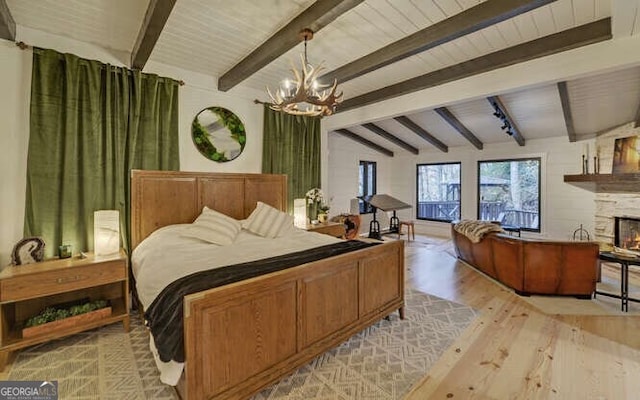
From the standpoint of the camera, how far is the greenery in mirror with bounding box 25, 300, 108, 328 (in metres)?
2.43

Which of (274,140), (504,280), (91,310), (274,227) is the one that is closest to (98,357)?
(91,310)

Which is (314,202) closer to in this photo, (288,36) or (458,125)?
(288,36)

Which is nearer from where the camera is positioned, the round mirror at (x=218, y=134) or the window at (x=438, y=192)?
the round mirror at (x=218, y=134)

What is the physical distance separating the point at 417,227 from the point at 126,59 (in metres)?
7.77

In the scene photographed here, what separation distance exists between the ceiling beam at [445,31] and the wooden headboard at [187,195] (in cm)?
206

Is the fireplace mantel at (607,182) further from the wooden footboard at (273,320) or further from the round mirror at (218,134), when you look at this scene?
the round mirror at (218,134)

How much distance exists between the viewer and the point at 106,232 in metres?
2.83

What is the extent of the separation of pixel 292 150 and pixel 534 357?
3993 mm

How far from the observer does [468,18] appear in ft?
7.81

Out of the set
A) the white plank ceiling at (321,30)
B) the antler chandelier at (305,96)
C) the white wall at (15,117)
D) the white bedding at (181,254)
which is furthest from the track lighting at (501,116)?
the white wall at (15,117)

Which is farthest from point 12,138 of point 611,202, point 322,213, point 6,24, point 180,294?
point 611,202

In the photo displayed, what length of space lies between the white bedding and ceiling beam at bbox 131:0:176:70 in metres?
1.88

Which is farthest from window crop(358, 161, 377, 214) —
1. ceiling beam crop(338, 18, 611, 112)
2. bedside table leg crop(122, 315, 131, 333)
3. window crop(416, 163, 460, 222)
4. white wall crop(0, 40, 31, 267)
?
white wall crop(0, 40, 31, 267)

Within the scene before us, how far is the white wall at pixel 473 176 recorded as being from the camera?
5953mm
